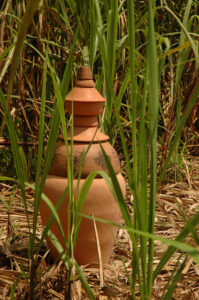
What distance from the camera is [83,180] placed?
1.34 meters

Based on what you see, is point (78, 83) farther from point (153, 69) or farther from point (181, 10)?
point (181, 10)

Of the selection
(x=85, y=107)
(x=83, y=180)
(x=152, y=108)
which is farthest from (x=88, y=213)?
(x=152, y=108)

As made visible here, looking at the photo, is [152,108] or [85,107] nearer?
[152,108]

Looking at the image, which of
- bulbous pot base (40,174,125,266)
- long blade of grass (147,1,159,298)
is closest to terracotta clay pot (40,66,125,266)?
bulbous pot base (40,174,125,266)

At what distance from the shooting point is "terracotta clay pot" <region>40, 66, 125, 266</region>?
1.32 meters

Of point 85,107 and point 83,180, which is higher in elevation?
point 85,107

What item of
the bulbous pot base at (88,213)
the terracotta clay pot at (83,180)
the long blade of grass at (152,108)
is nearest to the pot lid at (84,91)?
the terracotta clay pot at (83,180)

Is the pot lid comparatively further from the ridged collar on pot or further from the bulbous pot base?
the bulbous pot base

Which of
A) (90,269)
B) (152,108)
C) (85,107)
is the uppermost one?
(152,108)

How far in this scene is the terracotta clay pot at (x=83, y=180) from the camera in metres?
1.32

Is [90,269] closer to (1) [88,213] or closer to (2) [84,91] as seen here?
(1) [88,213]

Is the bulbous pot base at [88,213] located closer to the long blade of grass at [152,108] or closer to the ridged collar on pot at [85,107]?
the ridged collar on pot at [85,107]

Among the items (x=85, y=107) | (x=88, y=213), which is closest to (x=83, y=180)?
(x=88, y=213)

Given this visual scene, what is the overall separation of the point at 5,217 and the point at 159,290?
702 millimetres
